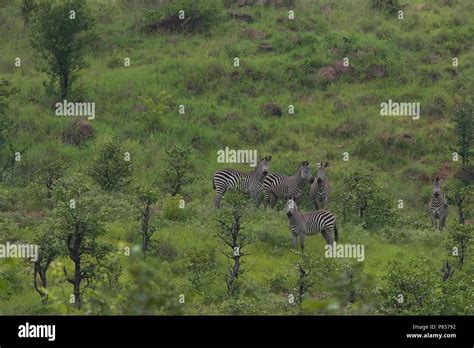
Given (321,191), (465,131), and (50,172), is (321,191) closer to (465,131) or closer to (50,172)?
(465,131)

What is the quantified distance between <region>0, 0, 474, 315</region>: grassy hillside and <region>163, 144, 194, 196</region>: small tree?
0.48 metres

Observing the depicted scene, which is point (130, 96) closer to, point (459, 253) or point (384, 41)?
point (384, 41)

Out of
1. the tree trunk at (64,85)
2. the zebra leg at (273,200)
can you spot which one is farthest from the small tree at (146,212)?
the tree trunk at (64,85)

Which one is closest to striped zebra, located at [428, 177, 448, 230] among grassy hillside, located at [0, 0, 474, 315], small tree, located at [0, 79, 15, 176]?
grassy hillside, located at [0, 0, 474, 315]

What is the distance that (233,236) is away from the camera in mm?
19797

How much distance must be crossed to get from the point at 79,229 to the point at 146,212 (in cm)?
292

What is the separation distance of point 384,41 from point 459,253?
667 inches

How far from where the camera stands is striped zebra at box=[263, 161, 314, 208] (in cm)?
2502

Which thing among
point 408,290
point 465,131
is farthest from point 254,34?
point 408,290

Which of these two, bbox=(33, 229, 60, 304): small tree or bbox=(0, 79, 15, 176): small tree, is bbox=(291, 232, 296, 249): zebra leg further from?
bbox=(0, 79, 15, 176): small tree

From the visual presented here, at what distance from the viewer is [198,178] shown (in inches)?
1020

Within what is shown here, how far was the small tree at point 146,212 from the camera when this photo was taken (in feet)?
67.2

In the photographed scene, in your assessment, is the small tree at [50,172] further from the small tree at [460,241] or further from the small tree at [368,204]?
the small tree at [460,241]

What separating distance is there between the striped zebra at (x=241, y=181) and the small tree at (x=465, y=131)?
6.63 metres
